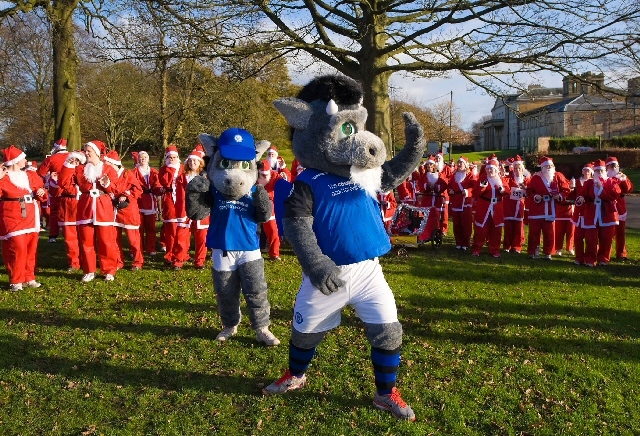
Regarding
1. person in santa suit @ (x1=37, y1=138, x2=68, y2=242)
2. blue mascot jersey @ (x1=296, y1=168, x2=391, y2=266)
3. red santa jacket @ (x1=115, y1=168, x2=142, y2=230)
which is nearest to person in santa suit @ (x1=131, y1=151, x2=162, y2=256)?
red santa jacket @ (x1=115, y1=168, x2=142, y2=230)

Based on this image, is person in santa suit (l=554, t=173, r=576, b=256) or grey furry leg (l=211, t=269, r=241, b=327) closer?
grey furry leg (l=211, t=269, r=241, b=327)

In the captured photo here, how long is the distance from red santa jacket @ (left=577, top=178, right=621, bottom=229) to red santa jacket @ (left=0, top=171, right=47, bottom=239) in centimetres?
969

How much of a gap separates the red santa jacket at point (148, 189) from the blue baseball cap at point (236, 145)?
18.3 feet

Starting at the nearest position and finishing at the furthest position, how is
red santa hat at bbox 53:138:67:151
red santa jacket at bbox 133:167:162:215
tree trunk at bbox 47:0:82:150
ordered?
red santa jacket at bbox 133:167:162:215 → red santa hat at bbox 53:138:67:151 → tree trunk at bbox 47:0:82:150

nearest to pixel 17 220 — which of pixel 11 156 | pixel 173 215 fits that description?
pixel 11 156

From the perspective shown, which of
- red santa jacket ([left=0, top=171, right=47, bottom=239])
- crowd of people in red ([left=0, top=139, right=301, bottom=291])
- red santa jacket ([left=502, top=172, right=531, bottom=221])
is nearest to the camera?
red santa jacket ([left=0, top=171, right=47, bottom=239])

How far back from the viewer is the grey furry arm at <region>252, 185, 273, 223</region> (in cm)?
547

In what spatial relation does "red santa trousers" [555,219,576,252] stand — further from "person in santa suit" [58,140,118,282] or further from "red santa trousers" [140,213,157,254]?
"person in santa suit" [58,140,118,282]

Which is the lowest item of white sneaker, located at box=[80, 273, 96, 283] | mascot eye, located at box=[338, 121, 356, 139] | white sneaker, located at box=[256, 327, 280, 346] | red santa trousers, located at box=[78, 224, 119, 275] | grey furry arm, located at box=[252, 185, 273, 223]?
white sneaker, located at box=[256, 327, 280, 346]

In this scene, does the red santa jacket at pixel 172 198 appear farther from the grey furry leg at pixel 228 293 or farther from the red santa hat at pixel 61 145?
the grey furry leg at pixel 228 293

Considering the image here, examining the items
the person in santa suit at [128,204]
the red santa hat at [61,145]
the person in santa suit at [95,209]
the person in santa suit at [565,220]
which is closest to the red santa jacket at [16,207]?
the person in santa suit at [95,209]

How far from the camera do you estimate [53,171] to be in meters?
11.7

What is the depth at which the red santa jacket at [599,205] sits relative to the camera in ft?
32.7

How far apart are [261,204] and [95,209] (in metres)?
4.07
